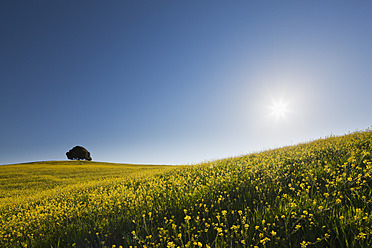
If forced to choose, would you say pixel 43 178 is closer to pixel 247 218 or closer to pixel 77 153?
pixel 247 218

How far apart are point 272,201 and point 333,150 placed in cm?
441

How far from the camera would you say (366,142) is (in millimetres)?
6711

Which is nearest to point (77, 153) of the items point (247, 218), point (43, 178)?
point (43, 178)

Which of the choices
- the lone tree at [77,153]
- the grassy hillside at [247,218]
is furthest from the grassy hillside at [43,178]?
the lone tree at [77,153]

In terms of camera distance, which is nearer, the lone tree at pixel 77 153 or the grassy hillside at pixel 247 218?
the grassy hillside at pixel 247 218

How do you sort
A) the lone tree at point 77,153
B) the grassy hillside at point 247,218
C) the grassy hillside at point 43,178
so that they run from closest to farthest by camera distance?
the grassy hillside at point 247,218
the grassy hillside at point 43,178
the lone tree at point 77,153

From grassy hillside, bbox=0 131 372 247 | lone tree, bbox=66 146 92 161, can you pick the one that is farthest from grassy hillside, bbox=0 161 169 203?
lone tree, bbox=66 146 92 161

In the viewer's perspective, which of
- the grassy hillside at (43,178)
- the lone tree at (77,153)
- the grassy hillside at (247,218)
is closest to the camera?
the grassy hillside at (247,218)


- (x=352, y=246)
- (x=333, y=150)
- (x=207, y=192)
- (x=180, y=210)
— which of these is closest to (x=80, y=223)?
(x=180, y=210)

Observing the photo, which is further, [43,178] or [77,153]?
[77,153]

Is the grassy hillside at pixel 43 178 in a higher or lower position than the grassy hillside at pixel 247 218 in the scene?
lower

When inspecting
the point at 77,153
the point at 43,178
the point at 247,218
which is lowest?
the point at 43,178

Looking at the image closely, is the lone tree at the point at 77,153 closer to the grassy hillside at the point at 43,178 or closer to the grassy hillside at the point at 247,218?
the grassy hillside at the point at 43,178

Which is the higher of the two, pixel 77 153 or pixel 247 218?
pixel 77 153
